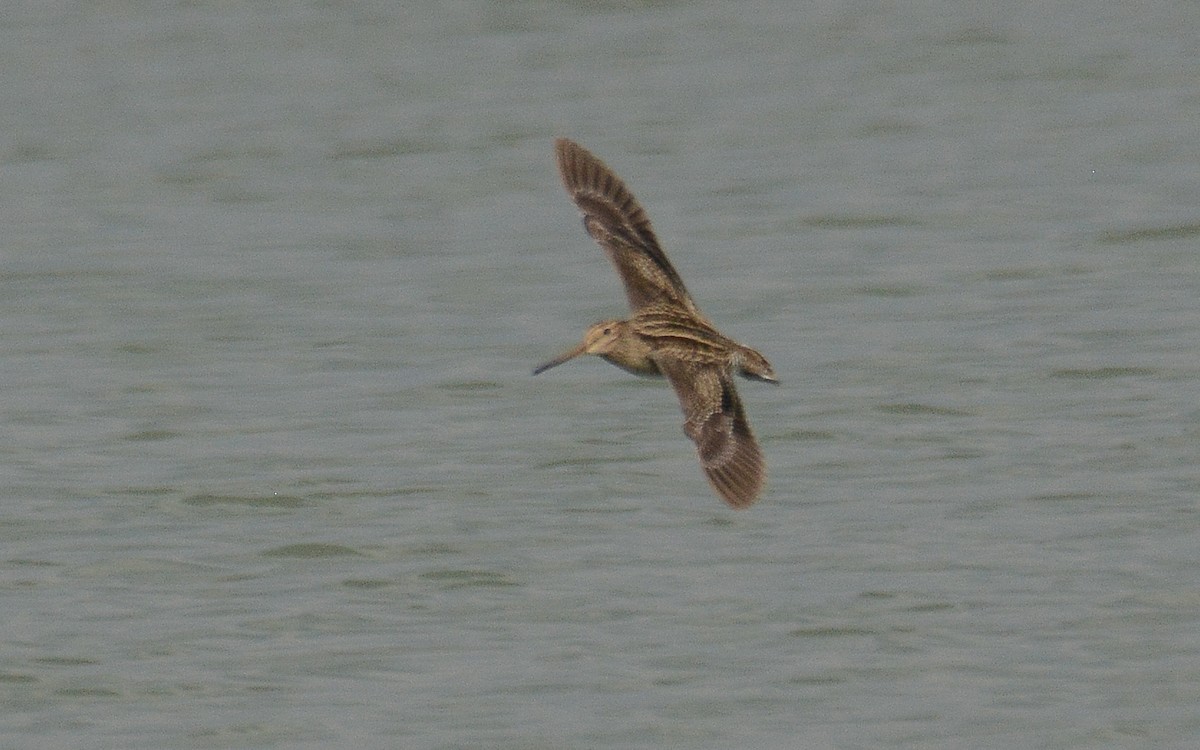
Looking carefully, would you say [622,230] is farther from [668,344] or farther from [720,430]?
[720,430]

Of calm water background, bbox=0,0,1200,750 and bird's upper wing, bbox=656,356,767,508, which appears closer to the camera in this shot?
bird's upper wing, bbox=656,356,767,508

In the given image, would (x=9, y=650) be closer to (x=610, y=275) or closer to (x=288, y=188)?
(x=610, y=275)

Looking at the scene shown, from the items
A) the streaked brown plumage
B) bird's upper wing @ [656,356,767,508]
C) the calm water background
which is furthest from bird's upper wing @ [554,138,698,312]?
the calm water background

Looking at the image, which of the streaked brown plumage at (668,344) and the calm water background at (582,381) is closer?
the streaked brown plumage at (668,344)

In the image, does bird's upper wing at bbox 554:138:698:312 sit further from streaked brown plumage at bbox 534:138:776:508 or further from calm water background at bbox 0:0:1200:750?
calm water background at bbox 0:0:1200:750

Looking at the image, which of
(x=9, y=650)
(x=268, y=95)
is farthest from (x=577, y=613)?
(x=268, y=95)

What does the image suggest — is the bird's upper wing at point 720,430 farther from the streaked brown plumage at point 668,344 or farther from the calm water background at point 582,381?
the calm water background at point 582,381

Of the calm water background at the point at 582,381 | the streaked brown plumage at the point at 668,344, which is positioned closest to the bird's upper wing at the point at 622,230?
the streaked brown plumage at the point at 668,344
